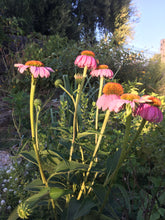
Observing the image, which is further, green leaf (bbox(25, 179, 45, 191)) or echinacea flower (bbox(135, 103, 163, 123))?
green leaf (bbox(25, 179, 45, 191))

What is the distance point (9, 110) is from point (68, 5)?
6.77 meters

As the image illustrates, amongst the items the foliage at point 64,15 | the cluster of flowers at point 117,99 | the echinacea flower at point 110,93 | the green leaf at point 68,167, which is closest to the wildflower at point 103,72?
the cluster of flowers at point 117,99

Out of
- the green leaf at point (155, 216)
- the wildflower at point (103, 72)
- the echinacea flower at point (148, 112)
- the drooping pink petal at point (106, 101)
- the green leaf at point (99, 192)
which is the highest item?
the wildflower at point (103, 72)

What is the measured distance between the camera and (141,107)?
70 centimetres

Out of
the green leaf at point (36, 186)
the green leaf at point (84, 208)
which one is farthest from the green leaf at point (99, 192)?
the green leaf at point (36, 186)

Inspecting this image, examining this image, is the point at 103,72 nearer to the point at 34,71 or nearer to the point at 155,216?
the point at 34,71

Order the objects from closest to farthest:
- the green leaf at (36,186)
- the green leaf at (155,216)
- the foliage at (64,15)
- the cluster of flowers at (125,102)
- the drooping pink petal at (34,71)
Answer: the cluster of flowers at (125,102) < the drooping pink petal at (34,71) < the green leaf at (36,186) < the green leaf at (155,216) < the foliage at (64,15)

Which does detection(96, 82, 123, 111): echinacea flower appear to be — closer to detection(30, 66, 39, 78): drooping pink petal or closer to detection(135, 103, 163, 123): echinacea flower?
detection(135, 103, 163, 123): echinacea flower

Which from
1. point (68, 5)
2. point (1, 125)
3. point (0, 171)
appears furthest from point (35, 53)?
point (68, 5)

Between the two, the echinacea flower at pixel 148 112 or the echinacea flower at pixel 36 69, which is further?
the echinacea flower at pixel 36 69

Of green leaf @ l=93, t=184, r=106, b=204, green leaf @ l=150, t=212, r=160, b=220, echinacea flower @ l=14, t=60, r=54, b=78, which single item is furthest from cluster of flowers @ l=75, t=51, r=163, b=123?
green leaf @ l=150, t=212, r=160, b=220

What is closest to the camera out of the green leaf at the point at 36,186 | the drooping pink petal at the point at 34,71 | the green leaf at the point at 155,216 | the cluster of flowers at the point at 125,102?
the cluster of flowers at the point at 125,102

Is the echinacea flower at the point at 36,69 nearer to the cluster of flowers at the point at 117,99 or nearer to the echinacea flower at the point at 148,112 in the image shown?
the cluster of flowers at the point at 117,99

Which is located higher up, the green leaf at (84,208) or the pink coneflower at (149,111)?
the pink coneflower at (149,111)
